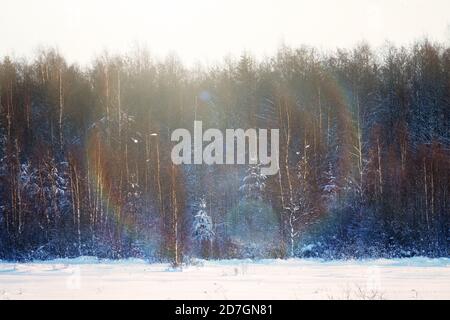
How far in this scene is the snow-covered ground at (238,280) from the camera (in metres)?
9.84

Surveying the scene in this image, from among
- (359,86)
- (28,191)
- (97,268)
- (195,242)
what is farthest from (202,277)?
(359,86)

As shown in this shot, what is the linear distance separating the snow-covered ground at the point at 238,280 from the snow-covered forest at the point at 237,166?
Answer: 3503 mm

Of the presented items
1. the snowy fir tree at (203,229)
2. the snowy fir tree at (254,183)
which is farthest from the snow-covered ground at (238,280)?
the snowy fir tree at (254,183)

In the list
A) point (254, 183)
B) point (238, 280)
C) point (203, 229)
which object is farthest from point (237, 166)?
point (238, 280)

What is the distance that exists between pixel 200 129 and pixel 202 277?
11.1 metres

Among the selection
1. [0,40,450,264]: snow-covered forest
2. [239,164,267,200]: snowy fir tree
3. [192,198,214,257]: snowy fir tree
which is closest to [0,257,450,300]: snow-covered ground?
[0,40,450,264]: snow-covered forest

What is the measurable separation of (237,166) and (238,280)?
10.6 meters

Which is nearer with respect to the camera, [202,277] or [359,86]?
[202,277]

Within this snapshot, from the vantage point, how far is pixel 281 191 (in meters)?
20.9

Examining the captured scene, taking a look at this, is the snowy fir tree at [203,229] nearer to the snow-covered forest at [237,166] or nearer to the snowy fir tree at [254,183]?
the snow-covered forest at [237,166]

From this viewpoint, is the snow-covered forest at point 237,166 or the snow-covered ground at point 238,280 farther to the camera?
the snow-covered forest at point 237,166

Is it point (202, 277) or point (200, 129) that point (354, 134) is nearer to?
point (200, 129)

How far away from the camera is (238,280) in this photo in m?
11.9

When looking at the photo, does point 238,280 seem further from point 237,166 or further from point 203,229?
point 237,166
